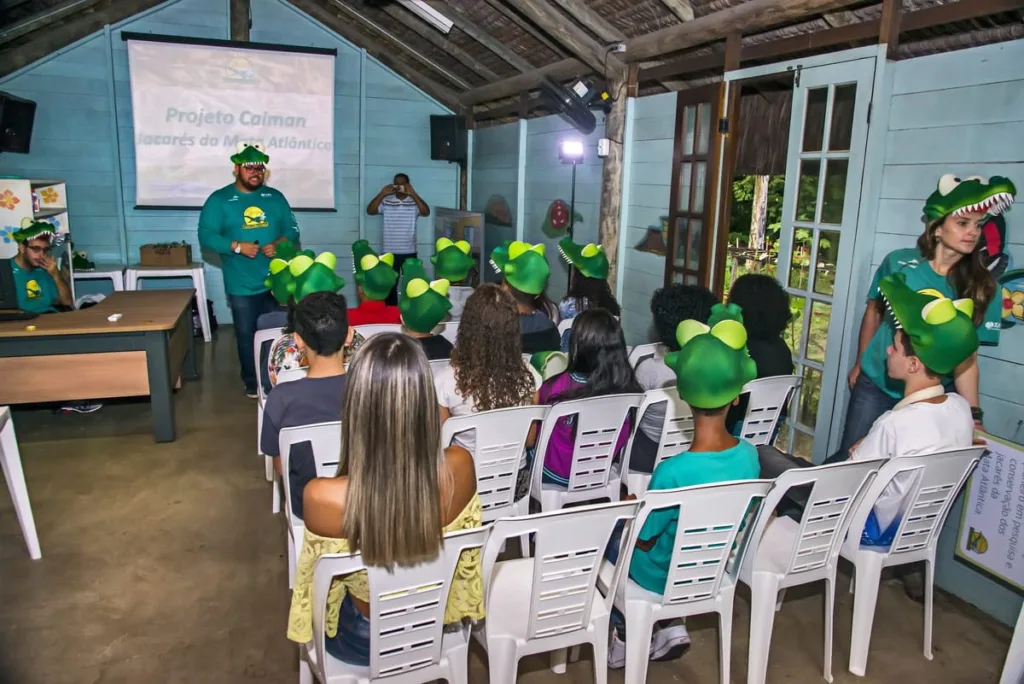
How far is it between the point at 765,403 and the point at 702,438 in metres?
0.99

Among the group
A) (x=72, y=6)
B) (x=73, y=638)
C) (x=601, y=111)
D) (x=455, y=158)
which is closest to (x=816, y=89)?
(x=601, y=111)

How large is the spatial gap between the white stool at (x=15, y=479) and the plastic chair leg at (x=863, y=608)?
305 centimetres

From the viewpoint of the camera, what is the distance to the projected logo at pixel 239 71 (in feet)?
23.6

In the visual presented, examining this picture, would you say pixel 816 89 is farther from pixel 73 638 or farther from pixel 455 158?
pixel 455 158

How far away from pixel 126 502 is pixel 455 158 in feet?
18.4

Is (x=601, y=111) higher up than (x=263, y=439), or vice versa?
(x=601, y=111)

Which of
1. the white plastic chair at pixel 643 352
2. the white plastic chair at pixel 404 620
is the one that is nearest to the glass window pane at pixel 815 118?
the white plastic chair at pixel 643 352

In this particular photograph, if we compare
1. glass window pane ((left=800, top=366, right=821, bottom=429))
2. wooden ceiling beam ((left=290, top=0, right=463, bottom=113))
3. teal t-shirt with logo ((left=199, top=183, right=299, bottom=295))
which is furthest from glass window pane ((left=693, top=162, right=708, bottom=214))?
wooden ceiling beam ((left=290, top=0, right=463, bottom=113))

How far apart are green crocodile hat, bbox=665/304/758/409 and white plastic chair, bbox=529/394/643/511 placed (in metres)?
0.59

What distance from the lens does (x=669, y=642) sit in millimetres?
2395

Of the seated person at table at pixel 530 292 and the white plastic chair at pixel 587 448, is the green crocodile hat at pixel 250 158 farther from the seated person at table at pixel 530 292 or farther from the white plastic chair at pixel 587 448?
the white plastic chair at pixel 587 448

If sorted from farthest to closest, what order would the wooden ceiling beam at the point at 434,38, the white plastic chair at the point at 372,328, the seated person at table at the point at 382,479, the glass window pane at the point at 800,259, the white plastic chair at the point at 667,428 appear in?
the wooden ceiling beam at the point at 434,38 < the glass window pane at the point at 800,259 < the white plastic chair at the point at 372,328 < the white plastic chair at the point at 667,428 < the seated person at table at the point at 382,479

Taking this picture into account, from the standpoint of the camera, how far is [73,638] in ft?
8.12

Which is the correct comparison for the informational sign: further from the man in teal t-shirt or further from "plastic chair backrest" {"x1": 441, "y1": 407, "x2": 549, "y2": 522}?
the man in teal t-shirt
